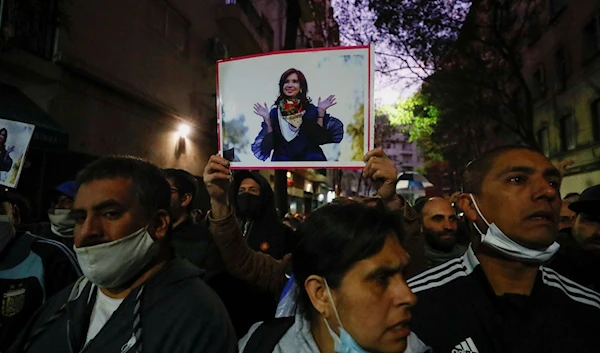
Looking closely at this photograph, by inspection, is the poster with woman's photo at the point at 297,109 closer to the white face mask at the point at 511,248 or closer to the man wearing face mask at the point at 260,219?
the white face mask at the point at 511,248

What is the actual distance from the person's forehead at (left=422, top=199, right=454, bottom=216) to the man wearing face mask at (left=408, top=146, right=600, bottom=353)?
1.89 m

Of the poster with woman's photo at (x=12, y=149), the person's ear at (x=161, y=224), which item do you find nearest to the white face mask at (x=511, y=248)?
the person's ear at (x=161, y=224)

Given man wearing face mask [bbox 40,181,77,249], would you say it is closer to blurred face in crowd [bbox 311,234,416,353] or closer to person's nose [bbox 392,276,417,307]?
blurred face in crowd [bbox 311,234,416,353]

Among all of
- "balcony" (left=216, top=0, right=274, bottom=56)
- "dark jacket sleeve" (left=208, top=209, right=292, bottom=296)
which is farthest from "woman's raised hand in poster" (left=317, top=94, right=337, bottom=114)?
"balcony" (left=216, top=0, right=274, bottom=56)

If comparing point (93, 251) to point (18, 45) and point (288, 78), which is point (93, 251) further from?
point (18, 45)

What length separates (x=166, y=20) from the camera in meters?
12.0

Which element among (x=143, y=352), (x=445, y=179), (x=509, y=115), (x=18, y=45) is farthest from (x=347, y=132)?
(x=445, y=179)

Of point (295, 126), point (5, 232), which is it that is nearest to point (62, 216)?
point (5, 232)

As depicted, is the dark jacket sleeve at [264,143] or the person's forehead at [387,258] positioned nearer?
the person's forehead at [387,258]

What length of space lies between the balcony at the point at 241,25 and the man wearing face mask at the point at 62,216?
1219 cm

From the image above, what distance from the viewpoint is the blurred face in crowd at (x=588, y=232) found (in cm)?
308

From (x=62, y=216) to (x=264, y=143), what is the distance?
226 cm

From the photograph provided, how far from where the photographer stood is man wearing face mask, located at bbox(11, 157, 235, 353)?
5.56 feet

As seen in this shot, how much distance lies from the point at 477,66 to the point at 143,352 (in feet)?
58.3
